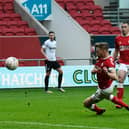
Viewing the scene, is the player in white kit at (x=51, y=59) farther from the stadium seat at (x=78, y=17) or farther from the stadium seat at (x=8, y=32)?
the stadium seat at (x=78, y=17)

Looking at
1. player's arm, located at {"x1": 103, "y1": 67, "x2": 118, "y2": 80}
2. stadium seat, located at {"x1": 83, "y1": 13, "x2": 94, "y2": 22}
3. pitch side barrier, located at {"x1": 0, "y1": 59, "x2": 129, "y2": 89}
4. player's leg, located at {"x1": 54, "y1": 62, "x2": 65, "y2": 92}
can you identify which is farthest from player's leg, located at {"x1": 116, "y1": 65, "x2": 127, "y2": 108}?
stadium seat, located at {"x1": 83, "y1": 13, "x2": 94, "y2": 22}

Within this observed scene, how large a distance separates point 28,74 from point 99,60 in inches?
409

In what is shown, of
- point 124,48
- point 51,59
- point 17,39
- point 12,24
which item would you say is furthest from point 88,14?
point 124,48

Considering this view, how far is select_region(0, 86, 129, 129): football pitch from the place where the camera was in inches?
452

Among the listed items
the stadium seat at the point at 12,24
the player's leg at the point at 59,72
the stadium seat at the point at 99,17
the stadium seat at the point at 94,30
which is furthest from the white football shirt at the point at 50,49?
the stadium seat at the point at 99,17

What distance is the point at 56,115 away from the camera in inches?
523

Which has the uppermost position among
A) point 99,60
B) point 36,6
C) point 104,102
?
point 36,6

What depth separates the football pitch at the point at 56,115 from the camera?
11.5 metres

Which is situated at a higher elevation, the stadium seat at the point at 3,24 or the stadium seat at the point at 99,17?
the stadium seat at the point at 99,17

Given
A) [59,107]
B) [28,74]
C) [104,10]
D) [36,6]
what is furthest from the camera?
[104,10]

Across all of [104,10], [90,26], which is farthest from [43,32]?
[104,10]

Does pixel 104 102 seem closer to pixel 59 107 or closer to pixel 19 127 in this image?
pixel 59 107

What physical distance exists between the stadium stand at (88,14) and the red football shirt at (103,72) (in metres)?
16.8

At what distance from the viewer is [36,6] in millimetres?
29672
